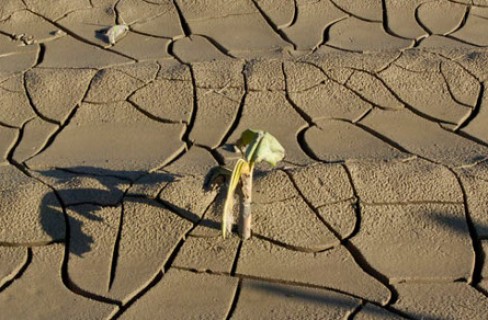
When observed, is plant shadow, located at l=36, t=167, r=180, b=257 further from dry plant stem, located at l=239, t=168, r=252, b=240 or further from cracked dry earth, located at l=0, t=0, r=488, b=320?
dry plant stem, located at l=239, t=168, r=252, b=240

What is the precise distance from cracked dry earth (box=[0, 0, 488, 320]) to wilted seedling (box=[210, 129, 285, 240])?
144 millimetres

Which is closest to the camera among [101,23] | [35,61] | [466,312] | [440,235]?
[466,312]

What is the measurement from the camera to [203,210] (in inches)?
119

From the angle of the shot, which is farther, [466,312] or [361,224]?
[361,224]

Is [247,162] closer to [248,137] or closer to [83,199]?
[248,137]

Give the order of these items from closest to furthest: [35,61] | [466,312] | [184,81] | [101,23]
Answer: [466,312], [184,81], [35,61], [101,23]

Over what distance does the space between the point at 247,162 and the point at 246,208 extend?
22 cm

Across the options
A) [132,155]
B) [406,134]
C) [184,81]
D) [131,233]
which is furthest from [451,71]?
[131,233]

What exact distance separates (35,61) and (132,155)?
1.38m

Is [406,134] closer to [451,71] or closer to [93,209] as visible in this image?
[451,71]

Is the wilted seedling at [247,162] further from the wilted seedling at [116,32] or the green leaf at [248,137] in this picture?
the wilted seedling at [116,32]

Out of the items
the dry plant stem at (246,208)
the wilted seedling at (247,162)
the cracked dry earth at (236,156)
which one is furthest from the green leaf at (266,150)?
the cracked dry earth at (236,156)

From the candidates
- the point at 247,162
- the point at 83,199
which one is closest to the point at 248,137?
the point at 247,162

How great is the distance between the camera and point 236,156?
350cm
